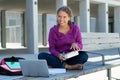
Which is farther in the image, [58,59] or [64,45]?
[64,45]

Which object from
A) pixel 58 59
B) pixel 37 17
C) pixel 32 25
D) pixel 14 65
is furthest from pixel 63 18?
pixel 37 17

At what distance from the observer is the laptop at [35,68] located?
296 cm

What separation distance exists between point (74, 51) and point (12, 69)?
75 centimetres

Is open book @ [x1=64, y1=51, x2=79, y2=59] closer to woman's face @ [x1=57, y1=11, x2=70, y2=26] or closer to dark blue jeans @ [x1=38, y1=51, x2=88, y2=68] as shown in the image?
dark blue jeans @ [x1=38, y1=51, x2=88, y2=68]

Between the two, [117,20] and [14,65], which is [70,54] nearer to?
[14,65]

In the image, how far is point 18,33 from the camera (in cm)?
4244

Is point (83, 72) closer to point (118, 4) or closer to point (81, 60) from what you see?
point (81, 60)

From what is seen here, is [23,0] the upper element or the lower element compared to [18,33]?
upper

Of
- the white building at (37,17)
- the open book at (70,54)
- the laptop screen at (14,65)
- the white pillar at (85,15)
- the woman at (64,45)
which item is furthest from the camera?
the white pillar at (85,15)

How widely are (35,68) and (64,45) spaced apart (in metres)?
1.00

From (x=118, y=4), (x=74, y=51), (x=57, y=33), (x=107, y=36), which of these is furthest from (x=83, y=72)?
(x=118, y=4)

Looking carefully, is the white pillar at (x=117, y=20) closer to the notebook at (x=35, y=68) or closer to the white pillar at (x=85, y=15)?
the white pillar at (x=85, y=15)

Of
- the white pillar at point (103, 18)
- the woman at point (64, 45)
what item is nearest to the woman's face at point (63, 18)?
the woman at point (64, 45)

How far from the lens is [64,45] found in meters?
3.98
